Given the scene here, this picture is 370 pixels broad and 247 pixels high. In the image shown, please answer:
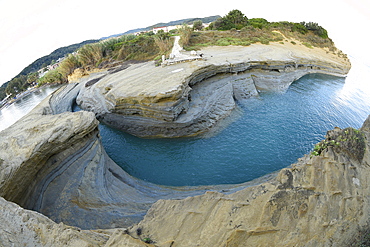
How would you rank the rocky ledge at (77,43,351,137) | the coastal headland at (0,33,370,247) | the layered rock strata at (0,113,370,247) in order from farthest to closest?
the rocky ledge at (77,43,351,137) < the coastal headland at (0,33,370,247) < the layered rock strata at (0,113,370,247)

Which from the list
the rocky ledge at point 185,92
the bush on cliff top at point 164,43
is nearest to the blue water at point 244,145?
the rocky ledge at point 185,92

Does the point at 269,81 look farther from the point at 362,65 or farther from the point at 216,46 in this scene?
the point at 362,65

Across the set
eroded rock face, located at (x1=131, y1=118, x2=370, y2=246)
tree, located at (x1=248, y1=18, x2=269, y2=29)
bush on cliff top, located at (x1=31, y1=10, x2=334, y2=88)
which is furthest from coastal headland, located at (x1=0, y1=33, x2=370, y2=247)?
tree, located at (x1=248, y1=18, x2=269, y2=29)

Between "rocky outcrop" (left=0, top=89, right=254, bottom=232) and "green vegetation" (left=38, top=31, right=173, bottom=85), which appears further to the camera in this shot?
"green vegetation" (left=38, top=31, right=173, bottom=85)

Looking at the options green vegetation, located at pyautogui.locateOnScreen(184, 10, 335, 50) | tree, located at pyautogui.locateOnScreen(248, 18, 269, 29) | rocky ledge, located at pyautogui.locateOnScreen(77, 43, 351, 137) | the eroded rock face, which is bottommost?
the eroded rock face

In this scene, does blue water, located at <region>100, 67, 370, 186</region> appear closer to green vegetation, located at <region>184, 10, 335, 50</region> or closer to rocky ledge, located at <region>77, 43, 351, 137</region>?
rocky ledge, located at <region>77, 43, 351, 137</region>

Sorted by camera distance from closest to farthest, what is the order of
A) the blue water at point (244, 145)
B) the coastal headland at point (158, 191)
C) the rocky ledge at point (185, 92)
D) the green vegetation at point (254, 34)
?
the coastal headland at point (158, 191), the blue water at point (244, 145), the rocky ledge at point (185, 92), the green vegetation at point (254, 34)

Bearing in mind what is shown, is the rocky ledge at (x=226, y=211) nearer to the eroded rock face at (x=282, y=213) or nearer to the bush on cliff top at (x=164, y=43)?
the eroded rock face at (x=282, y=213)

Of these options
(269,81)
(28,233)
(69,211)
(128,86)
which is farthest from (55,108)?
(269,81)

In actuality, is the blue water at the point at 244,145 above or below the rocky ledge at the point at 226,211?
below
